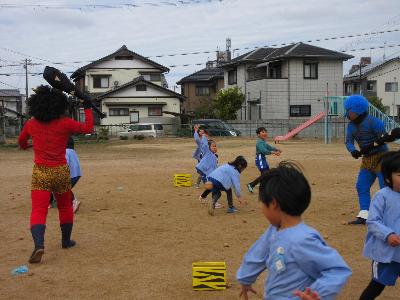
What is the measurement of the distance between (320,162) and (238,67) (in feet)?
100

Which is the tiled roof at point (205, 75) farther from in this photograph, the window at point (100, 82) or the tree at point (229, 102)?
the tree at point (229, 102)

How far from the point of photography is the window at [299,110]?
4481cm

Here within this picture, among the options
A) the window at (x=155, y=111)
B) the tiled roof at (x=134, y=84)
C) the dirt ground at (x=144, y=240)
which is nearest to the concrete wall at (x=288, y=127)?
the tiled roof at (x=134, y=84)

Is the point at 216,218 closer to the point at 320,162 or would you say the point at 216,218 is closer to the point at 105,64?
the point at 320,162

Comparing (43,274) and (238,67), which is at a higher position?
(238,67)

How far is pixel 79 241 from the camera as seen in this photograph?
725cm

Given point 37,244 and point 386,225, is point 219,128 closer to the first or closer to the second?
point 37,244

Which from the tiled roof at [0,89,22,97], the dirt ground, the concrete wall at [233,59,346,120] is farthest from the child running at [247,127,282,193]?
the tiled roof at [0,89,22,97]

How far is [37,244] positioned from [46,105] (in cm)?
158

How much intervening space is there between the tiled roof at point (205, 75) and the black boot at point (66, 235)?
173ft

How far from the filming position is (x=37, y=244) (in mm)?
6086

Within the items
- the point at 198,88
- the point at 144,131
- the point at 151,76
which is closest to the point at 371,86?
the point at 198,88

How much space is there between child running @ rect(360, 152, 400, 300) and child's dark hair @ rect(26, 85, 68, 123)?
12.5 feet

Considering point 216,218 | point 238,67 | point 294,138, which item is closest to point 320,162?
point 216,218
